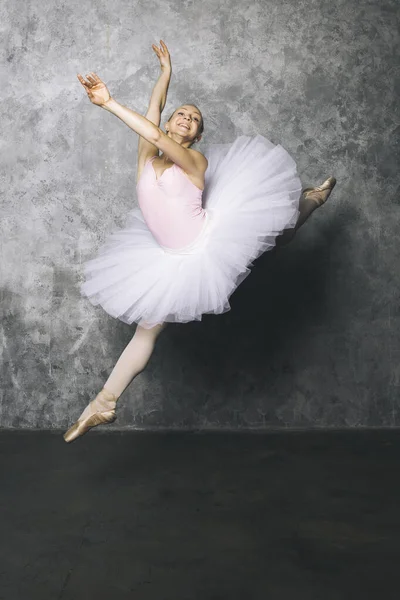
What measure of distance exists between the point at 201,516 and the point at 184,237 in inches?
44.1

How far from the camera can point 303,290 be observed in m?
4.02

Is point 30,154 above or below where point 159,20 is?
→ below

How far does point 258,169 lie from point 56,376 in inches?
69.2

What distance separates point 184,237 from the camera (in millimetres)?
2988

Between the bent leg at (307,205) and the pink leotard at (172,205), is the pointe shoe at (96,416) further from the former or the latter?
the bent leg at (307,205)

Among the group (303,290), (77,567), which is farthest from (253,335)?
(77,567)

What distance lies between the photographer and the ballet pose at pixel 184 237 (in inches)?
112

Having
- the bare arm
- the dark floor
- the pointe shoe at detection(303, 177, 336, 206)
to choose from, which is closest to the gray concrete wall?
the dark floor

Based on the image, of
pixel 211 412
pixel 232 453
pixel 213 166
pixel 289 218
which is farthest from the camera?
pixel 211 412

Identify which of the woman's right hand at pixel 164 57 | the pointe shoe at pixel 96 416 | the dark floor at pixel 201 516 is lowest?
the dark floor at pixel 201 516

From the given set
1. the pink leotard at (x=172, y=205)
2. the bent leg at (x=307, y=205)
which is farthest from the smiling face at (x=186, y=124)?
the bent leg at (x=307, y=205)

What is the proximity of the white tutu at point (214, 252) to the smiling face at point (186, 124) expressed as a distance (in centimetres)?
20

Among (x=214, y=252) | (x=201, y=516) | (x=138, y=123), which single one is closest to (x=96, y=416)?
(x=201, y=516)

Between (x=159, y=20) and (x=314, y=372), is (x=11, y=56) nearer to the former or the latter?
(x=159, y=20)
